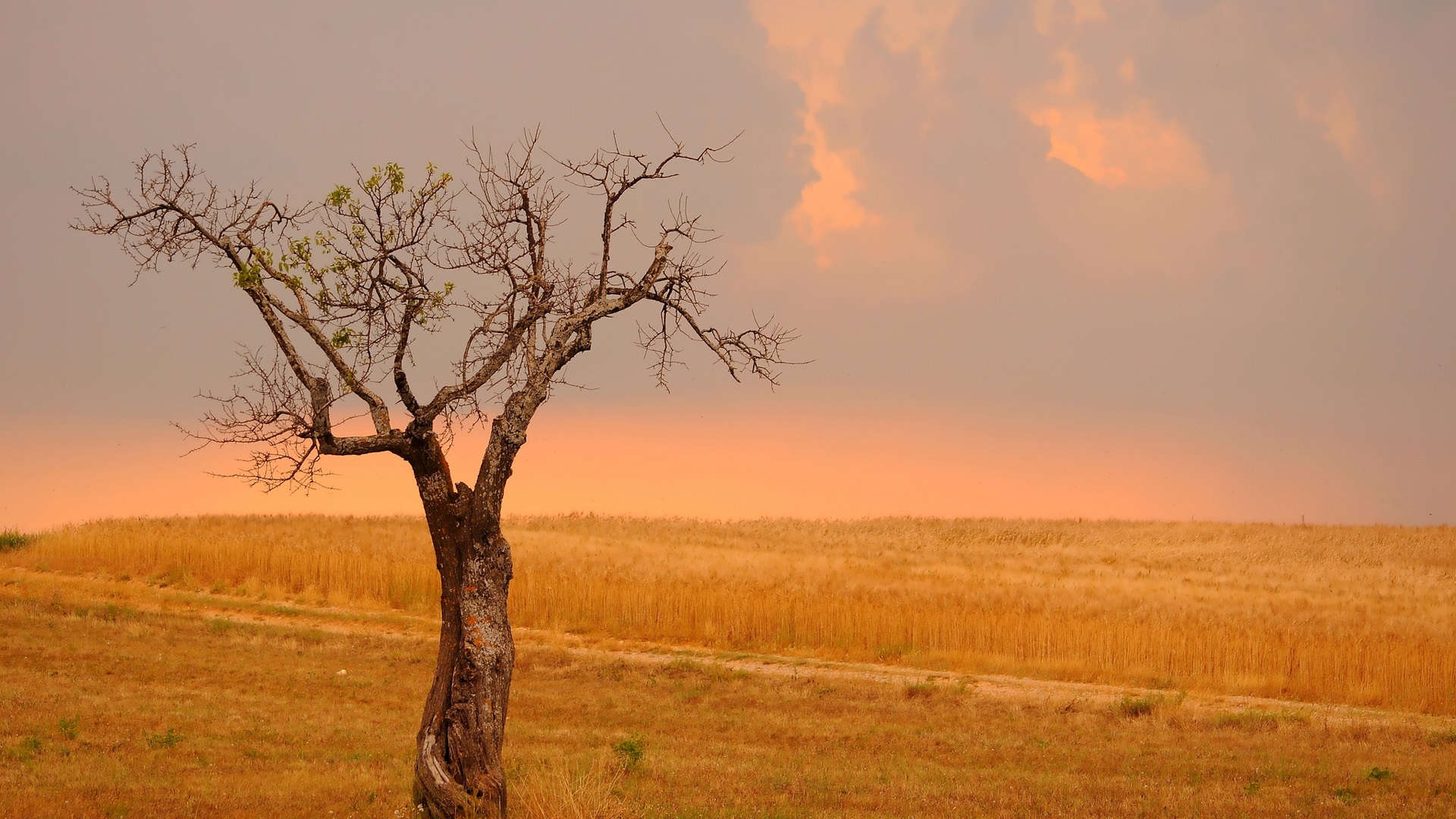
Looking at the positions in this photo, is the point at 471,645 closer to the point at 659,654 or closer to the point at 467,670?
the point at 467,670

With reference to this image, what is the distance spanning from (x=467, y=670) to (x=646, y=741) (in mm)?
6657

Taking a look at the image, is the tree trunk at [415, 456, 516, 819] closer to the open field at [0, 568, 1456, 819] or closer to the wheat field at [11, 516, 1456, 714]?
the open field at [0, 568, 1456, 819]

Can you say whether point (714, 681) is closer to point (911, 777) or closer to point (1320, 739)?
point (911, 777)

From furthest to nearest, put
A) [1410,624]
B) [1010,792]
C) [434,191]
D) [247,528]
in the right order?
[247,528] < [1410,624] < [1010,792] < [434,191]

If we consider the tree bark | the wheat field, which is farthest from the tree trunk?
the wheat field

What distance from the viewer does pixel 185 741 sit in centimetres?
1497


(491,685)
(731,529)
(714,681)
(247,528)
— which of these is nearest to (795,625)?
(714,681)

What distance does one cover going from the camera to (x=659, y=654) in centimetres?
2694

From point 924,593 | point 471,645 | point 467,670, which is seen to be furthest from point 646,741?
point 924,593

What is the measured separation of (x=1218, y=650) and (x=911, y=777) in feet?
45.6

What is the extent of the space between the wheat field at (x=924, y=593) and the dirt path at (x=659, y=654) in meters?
1.13

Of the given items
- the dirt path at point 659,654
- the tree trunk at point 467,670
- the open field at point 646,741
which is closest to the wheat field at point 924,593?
the dirt path at point 659,654

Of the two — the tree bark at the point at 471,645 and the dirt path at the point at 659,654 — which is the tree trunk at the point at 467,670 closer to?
the tree bark at the point at 471,645

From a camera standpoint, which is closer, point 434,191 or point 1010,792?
point 434,191
